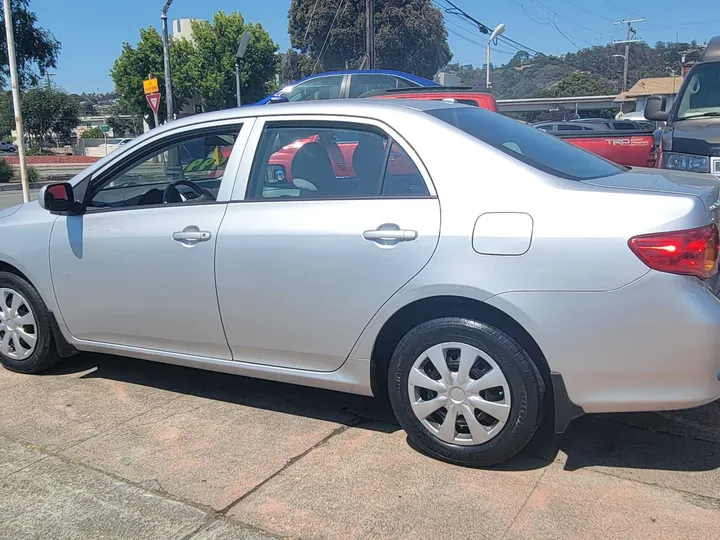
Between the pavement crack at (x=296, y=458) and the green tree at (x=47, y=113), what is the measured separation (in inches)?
2296

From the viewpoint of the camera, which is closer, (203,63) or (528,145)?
(528,145)

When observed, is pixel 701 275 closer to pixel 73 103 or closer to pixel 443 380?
pixel 443 380

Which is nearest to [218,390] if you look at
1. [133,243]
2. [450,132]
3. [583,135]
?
[133,243]

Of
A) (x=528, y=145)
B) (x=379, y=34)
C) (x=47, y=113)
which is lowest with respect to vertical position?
(x=528, y=145)

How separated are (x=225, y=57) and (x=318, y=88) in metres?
44.2

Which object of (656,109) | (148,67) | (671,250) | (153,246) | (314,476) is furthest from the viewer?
(148,67)

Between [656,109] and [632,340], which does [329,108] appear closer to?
[632,340]

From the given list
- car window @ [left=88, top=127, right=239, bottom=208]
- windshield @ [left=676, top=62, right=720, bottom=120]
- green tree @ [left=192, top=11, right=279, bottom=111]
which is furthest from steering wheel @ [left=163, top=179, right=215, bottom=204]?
green tree @ [left=192, top=11, right=279, bottom=111]

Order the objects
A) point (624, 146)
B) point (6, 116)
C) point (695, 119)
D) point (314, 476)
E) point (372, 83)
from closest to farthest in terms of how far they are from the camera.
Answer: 1. point (314, 476)
2. point (695, 119)
3. point (624, 146)
4. point (372, 83)
5. point (6, 116)

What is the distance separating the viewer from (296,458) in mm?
3422

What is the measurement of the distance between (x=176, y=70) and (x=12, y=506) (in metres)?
51.7

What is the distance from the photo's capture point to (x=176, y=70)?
167 feet

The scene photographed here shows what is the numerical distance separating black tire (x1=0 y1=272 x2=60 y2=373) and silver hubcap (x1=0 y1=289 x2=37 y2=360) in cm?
3

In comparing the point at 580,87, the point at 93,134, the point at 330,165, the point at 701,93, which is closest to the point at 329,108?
the point at 330,165
